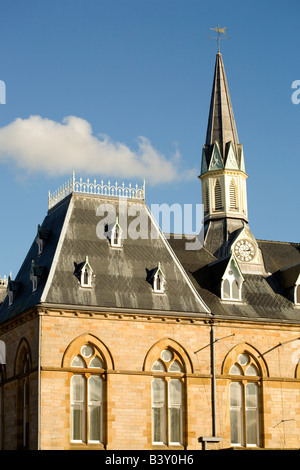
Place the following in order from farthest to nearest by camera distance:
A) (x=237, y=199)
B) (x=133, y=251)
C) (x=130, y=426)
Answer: (x=237, y=199)
(x=133, y=251)
(x=130, y=426)

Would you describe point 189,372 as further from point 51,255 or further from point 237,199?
point 237,199

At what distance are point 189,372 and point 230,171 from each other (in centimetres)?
1801

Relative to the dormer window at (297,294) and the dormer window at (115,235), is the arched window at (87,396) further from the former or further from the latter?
the dormer window at (297,294)

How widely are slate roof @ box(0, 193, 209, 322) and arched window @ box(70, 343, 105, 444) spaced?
279 cm

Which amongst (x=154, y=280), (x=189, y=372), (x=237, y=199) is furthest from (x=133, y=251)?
(x=237, y=199)

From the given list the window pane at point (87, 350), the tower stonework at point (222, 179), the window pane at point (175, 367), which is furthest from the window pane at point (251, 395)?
the tower stonework at point (222, 179)

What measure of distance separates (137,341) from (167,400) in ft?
11.6

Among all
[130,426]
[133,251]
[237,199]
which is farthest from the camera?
[237,199]

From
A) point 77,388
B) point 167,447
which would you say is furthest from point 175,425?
point 77,388

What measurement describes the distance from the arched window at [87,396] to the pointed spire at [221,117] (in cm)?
2108

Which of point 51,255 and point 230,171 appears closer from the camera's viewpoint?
point 51,255

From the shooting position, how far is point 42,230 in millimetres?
60938

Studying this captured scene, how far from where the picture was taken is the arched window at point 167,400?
5609cm

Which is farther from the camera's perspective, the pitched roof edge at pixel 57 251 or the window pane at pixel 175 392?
the window pane at pixel 175 392
